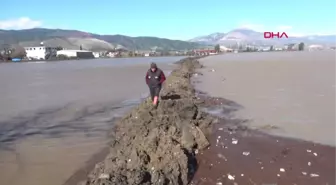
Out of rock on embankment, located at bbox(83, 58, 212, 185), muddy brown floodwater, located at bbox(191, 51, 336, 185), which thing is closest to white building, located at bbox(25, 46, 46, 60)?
muddy brown floodwater, located at bbox(191, 51, 336, 185)

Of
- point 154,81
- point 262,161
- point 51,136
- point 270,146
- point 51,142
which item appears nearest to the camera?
point 262,161

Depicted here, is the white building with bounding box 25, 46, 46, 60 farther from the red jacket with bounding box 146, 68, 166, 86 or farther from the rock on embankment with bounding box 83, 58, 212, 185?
the rock on embankment with bounding box 83, 58, 212, 185

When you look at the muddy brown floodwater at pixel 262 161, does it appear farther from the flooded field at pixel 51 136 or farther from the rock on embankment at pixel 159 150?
the flooded field at pixel 51 136

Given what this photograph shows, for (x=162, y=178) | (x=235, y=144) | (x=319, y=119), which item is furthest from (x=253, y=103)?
(x=162, y=178)

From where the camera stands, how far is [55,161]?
9977mm

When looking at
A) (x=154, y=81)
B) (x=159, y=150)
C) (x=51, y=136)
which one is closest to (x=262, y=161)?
(x=159, y=150)

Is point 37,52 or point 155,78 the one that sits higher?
point 37,52

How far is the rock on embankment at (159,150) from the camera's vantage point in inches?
264

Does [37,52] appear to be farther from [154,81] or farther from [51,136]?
[154,81]

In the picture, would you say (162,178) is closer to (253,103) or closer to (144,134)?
(144,134)

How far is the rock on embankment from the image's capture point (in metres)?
6.70

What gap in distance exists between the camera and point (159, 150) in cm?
783

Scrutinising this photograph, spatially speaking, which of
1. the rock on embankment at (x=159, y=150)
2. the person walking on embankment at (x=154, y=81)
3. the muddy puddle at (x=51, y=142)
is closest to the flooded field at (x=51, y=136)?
the muddy puddle at (x=51, y=142)

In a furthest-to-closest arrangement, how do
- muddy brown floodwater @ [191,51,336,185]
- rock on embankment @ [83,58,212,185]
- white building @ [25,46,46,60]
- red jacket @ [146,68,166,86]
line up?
white building @ [25,46,46,60] < red jacket @ [146,68,166,86] < muddy brown floodwater @ [191,51,336,185] < rock on embankment @ [83,58,212,185]
